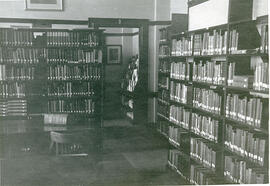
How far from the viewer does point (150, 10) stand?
732 cm

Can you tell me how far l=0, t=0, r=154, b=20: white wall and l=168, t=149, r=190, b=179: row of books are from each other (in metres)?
3.31

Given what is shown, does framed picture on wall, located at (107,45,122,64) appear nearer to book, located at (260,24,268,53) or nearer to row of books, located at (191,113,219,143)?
row of books, located at (191,113,219,143)

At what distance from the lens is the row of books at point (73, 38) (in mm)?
6164

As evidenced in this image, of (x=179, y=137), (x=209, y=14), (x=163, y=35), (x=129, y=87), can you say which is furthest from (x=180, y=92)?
(x=129, y=87)

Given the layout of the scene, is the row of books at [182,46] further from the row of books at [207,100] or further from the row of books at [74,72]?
the row of books at [74,72]

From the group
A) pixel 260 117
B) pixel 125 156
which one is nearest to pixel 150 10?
pixel 125 156

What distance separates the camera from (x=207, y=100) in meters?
4.18

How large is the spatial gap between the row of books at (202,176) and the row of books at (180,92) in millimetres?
932

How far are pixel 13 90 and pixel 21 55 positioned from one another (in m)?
0.62

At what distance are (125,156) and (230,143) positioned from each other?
2.08m

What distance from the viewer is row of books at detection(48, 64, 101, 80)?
6.24 meters

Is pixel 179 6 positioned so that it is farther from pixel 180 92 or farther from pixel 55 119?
pixel 55 119

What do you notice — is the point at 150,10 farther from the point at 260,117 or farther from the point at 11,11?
the point at 260,117

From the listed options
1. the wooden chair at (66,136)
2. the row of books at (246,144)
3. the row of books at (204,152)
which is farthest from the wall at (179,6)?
the row of books at (246,144)
